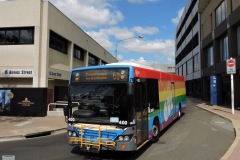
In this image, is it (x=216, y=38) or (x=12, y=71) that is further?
(x=216, y=38)

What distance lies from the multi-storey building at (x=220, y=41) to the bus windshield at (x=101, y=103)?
1908 cm

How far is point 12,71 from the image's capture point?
73.2 feet

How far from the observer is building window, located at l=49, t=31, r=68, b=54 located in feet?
81.7

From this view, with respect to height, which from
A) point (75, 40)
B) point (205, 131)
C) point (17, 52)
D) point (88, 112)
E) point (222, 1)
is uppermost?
point (222, 1)

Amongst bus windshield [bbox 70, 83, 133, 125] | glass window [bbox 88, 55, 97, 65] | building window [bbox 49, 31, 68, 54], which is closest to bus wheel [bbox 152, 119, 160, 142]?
bus windshield [bbox 70, 83, 133, 125]

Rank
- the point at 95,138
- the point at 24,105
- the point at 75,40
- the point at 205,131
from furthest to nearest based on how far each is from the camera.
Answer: the point at 75,40
the point at 24,105
the point at 205,131
the point at 95,138

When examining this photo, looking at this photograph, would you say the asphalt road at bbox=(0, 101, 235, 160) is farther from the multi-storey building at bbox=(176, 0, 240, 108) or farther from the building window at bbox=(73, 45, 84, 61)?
the building window at bbox=(73, 45, 84, 61)

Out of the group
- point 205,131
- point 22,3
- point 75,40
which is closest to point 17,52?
point 22,3

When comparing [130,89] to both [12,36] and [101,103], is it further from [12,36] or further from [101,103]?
Result: [12,36]

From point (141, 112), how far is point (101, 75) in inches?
68.4

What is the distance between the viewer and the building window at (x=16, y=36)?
74.8ft

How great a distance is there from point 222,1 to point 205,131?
70.6 feet

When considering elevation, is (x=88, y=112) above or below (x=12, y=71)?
below

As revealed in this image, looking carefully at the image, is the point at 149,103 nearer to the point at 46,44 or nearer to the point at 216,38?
the point at 46,44
